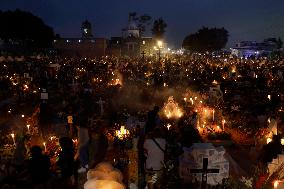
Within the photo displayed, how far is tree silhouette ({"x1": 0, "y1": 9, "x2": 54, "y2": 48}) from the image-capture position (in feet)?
226

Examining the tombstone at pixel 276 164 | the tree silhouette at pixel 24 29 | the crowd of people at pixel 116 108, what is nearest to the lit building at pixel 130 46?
the tree silhouette at pixel 24 29

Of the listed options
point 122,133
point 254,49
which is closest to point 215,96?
point 122,133

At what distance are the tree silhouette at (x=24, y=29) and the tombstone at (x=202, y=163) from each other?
65.3 metres

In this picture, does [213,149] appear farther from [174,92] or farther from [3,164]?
[174,92]

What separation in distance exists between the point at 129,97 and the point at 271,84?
803 centimetres

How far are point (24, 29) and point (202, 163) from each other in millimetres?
66889

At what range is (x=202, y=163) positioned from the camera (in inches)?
306

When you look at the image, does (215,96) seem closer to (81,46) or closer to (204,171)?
(204,171)

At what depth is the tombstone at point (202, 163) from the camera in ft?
25.8

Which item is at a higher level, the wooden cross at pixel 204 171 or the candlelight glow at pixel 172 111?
the candlelight glow at pixel 172 111

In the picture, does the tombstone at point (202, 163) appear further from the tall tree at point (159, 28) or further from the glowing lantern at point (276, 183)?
the tall tree at point (159, 28)

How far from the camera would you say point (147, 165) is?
8617 mm

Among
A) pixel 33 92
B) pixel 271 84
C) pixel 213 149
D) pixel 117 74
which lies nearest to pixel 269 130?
pixel 213 149

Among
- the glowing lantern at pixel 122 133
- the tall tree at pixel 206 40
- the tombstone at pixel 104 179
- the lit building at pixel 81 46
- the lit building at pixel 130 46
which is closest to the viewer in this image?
the tombstone at pixel 104 179
